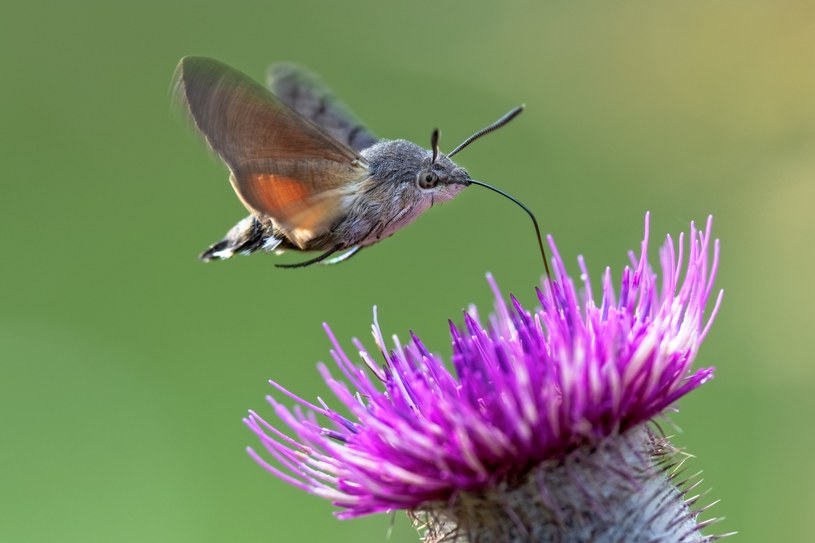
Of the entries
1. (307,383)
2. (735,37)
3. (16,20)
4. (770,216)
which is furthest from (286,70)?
(16,20)

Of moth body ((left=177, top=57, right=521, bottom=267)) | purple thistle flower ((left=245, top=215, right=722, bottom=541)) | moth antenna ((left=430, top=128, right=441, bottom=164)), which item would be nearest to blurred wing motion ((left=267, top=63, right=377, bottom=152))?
moth body ((left=177, top=57, right=521, bottom=267))

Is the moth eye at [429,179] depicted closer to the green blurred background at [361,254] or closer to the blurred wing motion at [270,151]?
the blurred wing motion at [270,151]

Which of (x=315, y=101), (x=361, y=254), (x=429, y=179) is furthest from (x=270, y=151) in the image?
(x=361, y=254)

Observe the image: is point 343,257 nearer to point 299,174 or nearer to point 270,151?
point 299,174

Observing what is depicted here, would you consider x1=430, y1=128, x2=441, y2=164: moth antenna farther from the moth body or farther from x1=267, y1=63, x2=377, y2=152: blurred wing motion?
x1=267, y1=63, x2=377, y2=152: blurred wing motion

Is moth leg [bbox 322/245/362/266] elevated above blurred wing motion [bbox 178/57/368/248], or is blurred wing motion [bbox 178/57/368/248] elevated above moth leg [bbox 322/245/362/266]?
blurred wing motion [bbox 178/57/368/248]
